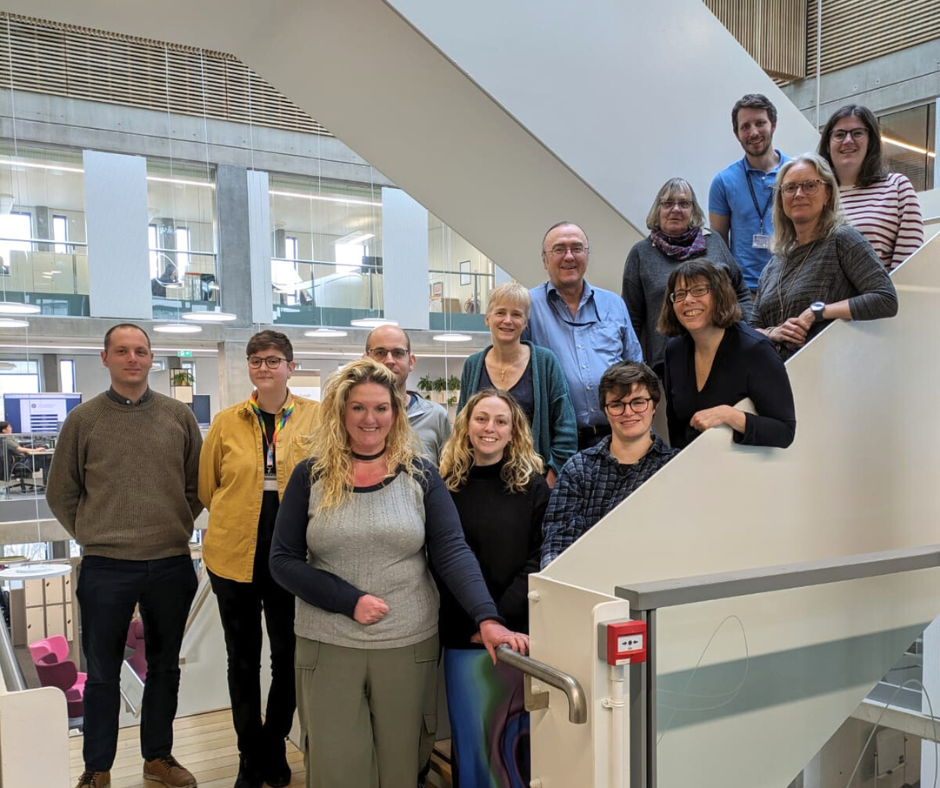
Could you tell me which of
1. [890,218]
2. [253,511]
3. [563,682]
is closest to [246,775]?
[253,511]

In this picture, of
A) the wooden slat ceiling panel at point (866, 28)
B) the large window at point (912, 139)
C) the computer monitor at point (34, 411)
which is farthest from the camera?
the computer monitor at point (34, 411)

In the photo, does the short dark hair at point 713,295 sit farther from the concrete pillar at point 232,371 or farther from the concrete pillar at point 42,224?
the concrete pillar at point 42,224

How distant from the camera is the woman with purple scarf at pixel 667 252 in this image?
3.08 metres

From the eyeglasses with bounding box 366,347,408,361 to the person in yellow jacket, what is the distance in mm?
280

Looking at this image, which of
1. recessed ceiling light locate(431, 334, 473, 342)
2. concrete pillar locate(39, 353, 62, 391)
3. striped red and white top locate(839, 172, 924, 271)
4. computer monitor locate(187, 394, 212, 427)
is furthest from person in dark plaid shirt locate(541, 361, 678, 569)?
recessed ceiling light locate(431, 334, 473, 342)

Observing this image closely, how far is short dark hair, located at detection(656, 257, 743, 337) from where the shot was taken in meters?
2.50

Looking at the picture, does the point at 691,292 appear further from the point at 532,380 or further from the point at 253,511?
the point at 253,511

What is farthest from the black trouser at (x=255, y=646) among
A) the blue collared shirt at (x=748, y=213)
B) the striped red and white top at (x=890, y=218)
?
the striped red and white top at (x=890, y=218)

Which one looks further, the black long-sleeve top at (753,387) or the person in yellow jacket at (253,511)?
the person in yellow jacket at (253,511)

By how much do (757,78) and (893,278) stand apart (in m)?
1.78

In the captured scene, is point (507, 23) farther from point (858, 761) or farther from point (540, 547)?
point (858, 761)

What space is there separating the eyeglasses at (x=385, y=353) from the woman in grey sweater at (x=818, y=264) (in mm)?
1279

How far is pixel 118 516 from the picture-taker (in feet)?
9.51

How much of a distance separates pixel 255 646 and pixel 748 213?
2618 mm
